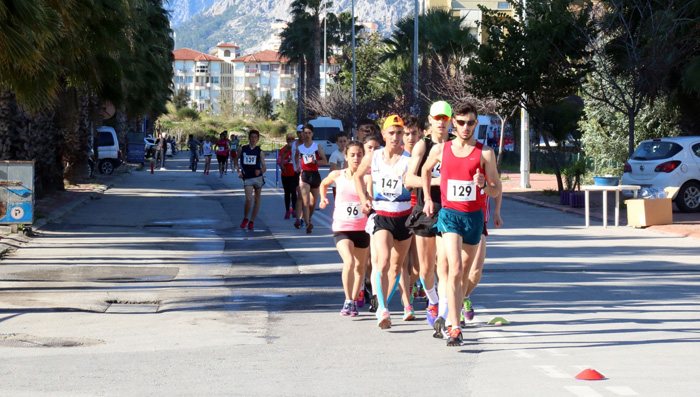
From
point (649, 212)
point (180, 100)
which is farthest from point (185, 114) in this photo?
point (649, 212)

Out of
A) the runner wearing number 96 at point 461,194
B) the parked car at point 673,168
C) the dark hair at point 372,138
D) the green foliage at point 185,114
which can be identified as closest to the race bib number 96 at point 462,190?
the runner wearing number 96 at point 461,194

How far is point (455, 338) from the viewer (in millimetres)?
7766

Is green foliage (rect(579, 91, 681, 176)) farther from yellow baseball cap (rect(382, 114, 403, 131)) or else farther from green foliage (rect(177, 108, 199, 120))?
green foliage (rect(177, 108, 199, 120))

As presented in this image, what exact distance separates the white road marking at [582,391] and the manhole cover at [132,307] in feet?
15.8

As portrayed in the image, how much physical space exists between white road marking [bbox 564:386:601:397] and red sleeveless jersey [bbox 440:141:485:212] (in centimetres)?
203

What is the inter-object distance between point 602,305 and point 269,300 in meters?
3.40

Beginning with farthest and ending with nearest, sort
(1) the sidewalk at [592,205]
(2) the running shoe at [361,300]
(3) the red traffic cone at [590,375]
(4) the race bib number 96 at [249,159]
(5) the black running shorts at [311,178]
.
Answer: (1) the sidewalk at [592,205] → (4) the race bib number 96 at [249,159] → (5) the black running shorts at [311,178] → (2) the running shoe at [361,300] → (3) the red traffic cone at [590,375]

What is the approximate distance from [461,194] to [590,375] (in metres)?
1.96

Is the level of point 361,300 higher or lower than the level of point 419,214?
lower

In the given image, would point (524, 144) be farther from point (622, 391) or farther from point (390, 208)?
point (622, 391)

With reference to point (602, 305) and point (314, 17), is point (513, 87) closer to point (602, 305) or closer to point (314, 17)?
point (602, 305)

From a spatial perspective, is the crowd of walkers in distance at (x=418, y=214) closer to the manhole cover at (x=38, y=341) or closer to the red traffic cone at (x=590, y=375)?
the red traffic cone at (x=590, y=375)

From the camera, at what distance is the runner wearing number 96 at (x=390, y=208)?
884cm

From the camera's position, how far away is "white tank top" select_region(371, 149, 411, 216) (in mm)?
8859
